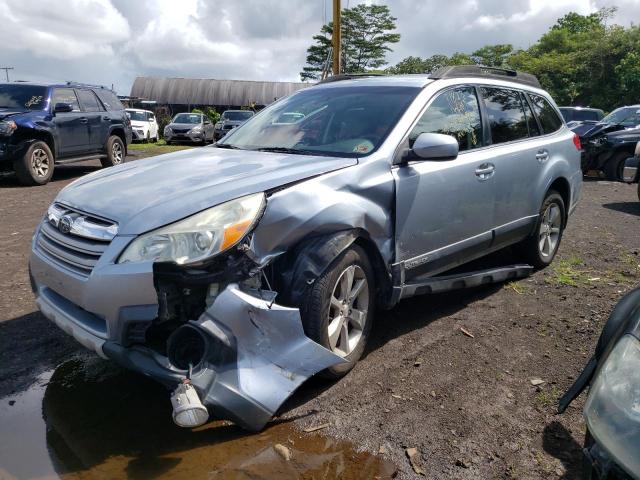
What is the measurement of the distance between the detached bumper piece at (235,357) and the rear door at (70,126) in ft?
30.7

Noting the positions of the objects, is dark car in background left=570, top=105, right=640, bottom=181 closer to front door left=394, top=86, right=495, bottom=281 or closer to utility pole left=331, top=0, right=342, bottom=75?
front door left=394, top=86, right=495, bottom=281

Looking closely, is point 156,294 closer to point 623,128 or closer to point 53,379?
point 53,379

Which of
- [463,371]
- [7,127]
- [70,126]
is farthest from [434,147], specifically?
[70,126]

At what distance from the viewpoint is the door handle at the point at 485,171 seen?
161 inches

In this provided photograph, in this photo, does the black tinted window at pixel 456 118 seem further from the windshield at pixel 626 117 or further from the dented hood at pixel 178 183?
the windshield at pixel 626 117

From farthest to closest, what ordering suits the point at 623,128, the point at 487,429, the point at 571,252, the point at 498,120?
the point at 623,128, the point at 571,252, the point at 498,120, the point at 487,429

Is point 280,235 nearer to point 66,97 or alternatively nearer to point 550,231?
point 550,231

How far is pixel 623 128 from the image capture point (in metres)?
12.3

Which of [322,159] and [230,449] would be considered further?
[322,159]

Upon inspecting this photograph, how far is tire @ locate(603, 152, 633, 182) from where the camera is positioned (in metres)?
12.2

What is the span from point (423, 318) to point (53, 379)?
2.57 metres

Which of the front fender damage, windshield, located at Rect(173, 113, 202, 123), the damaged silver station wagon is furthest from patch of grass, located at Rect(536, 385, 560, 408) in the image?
windshield, located at Rect(173, 113, 202, 123)

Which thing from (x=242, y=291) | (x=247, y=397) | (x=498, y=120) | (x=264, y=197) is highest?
(x=498, y=120)

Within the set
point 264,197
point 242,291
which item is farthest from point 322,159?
point 242,291
